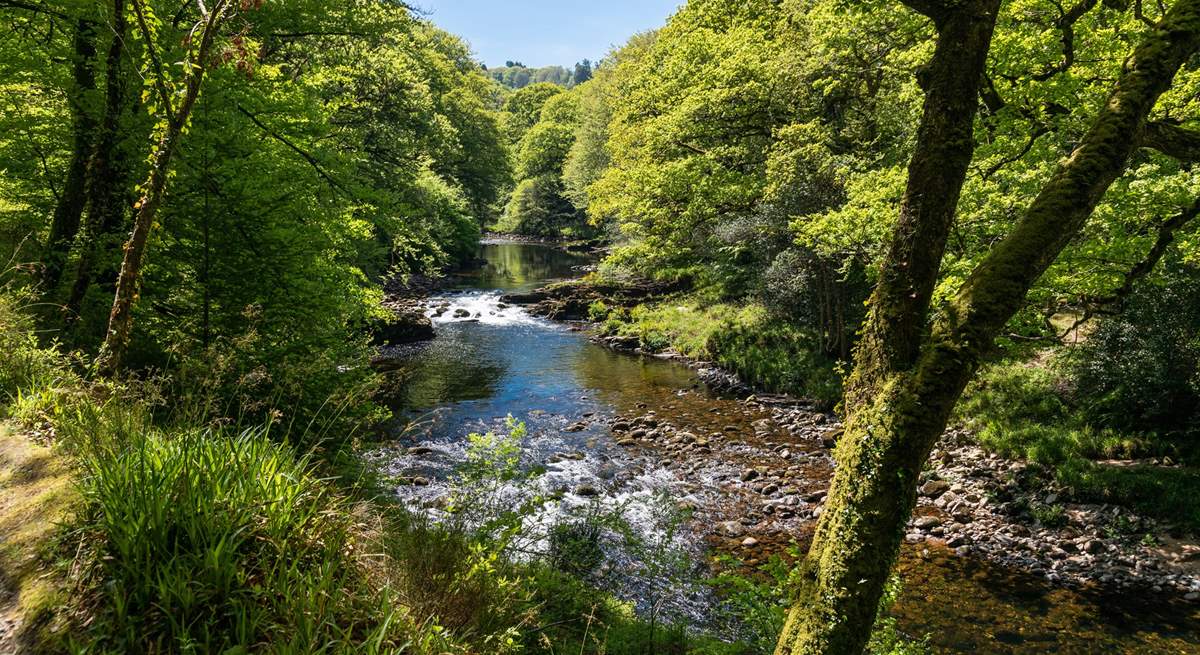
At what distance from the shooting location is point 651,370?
18797 mm

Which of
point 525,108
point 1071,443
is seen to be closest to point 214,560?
point 1071,443

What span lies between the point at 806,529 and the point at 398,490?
6945 mm

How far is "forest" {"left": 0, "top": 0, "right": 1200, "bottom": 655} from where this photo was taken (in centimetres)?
285

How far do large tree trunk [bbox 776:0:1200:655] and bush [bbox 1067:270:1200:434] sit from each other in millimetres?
9496

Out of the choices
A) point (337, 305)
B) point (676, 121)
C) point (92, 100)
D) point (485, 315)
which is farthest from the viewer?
point (485, 315)

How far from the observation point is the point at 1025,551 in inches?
338

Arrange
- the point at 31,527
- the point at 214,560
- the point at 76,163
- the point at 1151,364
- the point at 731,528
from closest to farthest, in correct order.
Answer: the point at 214,560
the point at 31,527
the point at 76,163
the point at 731,528
the point at 1151,364

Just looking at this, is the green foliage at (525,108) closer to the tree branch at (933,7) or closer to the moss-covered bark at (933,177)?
the tree branch at (933,7)

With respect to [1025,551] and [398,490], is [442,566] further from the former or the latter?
[1025,551]

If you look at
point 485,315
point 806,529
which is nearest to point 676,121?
point 485,315

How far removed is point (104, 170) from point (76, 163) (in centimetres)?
108

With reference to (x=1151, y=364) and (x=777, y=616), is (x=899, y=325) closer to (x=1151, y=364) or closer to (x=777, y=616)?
(x=777, y=616)

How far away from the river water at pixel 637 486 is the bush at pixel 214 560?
1618 millimetres

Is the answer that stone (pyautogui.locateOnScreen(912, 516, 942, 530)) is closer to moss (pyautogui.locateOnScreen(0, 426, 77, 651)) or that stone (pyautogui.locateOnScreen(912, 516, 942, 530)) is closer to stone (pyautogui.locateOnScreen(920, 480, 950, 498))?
stone (pyautogui.locateOnScreen(920, 480, 950, 498))
